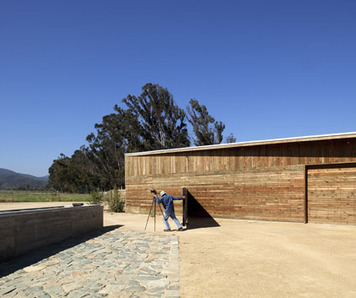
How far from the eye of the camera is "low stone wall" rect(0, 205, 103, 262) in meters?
7.48

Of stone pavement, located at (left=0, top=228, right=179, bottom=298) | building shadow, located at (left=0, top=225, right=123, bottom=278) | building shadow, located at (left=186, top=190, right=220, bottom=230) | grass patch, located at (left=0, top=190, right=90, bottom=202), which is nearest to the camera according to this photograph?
stone pavement, located at (left=0, top=228, right=179, bottom=298)

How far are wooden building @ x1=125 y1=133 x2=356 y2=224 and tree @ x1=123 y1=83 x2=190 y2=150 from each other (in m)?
22.1

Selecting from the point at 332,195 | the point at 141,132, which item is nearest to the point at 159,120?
the point at 141,132

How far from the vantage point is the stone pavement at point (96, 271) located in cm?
538

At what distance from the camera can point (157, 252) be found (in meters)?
8.33

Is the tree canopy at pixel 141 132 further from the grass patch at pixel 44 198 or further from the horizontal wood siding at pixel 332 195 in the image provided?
the horizontal wood siding at pixel 332 195

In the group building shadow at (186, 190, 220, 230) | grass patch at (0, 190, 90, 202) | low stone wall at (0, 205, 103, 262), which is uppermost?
low stone wall at (0, 205, 103, 262)

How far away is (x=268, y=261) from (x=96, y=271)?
12.5 ft

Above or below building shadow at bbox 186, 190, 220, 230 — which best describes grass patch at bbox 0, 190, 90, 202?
below

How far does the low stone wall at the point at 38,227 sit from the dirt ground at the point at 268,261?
2419mm

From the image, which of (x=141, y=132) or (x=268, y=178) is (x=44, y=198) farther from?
(x=268, y=178)

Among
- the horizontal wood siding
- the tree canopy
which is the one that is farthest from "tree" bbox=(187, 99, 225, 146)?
the horizontal wood siding

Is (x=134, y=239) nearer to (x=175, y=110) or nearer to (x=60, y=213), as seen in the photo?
(x=60, y=213)

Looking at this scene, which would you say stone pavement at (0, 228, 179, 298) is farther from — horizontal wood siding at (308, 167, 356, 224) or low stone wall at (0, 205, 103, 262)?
horizontal wood siding at (308, 167, 356, 224)
